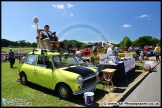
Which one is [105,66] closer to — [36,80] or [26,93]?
[36,80]

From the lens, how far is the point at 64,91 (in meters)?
5.34

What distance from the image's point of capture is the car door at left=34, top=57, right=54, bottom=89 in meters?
5.75

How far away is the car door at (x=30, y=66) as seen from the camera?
6.53m

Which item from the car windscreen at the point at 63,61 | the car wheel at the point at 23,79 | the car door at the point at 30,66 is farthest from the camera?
the car wheel at the point at 23,79

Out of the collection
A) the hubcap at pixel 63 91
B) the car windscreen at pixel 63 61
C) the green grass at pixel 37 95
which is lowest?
the green grass at pixel 37 95

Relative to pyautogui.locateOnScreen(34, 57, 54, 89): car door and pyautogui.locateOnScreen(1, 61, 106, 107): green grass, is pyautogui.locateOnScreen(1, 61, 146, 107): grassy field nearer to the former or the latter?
pyautogui.locateOnScreen(1, 61, 106, 107): green grass

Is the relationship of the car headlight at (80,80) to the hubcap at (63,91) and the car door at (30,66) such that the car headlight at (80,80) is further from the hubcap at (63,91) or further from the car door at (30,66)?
the car door at (30,66)

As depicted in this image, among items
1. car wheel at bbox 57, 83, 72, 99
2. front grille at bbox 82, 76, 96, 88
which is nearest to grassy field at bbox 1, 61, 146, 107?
car wheel at bbox 57, 83, 72, 99

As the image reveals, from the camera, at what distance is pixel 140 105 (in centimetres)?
502

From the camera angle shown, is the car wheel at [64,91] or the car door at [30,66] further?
the car door at [30,66]

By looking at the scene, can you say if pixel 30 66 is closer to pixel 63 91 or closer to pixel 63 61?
pixel 63 61

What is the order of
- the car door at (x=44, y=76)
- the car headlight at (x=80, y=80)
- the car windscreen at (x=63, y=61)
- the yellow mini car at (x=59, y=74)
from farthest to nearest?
the car windscreen at (x=63, y=61), the car door at (x=44, y=76), the yellow mini car at (x=59, y=74), the car headlight at (x=80, y=80)

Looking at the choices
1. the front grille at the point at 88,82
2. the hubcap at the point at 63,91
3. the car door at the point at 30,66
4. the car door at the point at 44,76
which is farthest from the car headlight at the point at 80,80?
the car door at the point at 30,66

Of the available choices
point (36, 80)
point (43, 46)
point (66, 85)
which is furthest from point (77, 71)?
point (43, 46)
